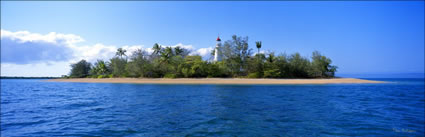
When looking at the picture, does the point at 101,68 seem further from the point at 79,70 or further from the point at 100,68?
the point at 79,70

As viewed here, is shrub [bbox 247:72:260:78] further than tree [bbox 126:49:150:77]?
No

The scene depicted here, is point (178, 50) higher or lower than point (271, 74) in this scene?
higher

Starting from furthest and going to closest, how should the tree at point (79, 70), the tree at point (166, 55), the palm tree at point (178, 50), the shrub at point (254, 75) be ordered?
the tree at point (79, 70) < the palm tree at point (178, 50) < the tree at point (166, 55) < the shrub at point (254, 75)

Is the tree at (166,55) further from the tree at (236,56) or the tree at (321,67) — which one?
the tree at (321,67)

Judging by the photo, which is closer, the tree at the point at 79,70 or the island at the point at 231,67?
the island at the point at 231,67

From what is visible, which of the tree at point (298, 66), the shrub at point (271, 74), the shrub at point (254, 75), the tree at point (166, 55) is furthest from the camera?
the tree at point (166, 55)

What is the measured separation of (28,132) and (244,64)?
44.7 meters

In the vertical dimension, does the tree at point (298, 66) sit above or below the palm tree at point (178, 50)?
below

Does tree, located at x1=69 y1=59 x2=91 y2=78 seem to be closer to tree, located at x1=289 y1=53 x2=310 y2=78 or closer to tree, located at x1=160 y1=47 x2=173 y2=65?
tree, located at x1=160 y1=47 x2=173 y2=65

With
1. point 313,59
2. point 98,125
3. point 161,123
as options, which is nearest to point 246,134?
point 161,123

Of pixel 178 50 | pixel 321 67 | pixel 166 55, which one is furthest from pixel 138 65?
pixel 321 67


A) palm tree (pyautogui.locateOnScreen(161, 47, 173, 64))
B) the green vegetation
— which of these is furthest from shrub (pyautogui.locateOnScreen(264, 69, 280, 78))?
palm tree (pyautogui.locateOnScreen(161, 47, 173, 64))

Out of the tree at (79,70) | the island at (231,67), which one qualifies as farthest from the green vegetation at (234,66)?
the tree at (79,70)

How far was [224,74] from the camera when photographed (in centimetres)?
4800
